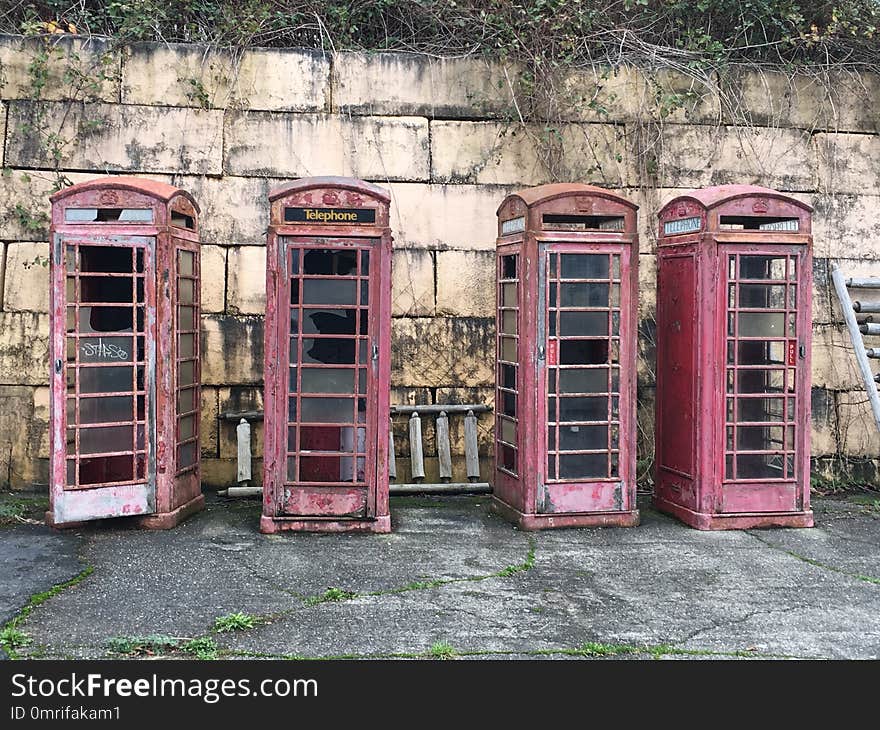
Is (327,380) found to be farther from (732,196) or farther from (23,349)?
(732,196)

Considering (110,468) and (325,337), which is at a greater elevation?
(325,337)

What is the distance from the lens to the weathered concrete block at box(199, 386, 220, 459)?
8.38 m

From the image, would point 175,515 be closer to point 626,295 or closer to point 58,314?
point 58,314

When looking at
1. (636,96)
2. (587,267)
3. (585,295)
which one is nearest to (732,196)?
(587,267)

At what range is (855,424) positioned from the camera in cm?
891

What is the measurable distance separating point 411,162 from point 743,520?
13.1ft

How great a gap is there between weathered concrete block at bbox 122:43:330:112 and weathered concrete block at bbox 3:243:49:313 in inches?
58.9

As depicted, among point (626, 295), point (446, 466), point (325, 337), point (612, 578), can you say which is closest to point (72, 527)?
point (325, 337)

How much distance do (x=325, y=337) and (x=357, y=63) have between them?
2.78 m

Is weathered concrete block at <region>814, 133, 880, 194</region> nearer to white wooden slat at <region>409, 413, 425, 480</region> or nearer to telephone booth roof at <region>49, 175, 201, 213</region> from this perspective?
white wooden slat at <region>409, 413, 425, 480</region>

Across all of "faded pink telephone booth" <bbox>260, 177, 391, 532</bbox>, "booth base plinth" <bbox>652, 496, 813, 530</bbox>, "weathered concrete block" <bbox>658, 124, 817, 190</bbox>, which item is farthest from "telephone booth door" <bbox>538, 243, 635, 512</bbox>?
"weathered concrete block" <bbox>658, 124, 817, 190</bbox>

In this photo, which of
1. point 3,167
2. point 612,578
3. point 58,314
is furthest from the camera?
point 3,167

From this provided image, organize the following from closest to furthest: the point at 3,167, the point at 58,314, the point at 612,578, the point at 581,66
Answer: the point at 612,578 → the point at 58,314 → the point at 3,167 → the point at 581,66

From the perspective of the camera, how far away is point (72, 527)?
714 cm
